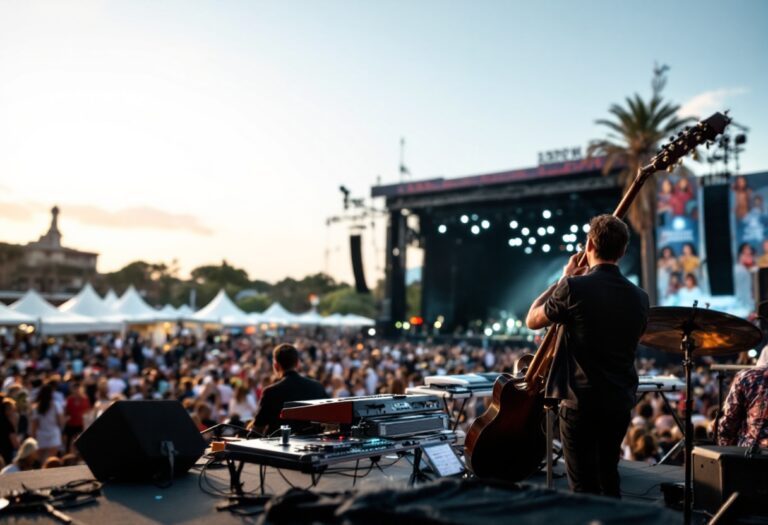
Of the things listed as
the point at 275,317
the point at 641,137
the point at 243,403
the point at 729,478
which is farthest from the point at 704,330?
the point at 275,317

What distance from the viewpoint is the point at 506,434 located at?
154 inches

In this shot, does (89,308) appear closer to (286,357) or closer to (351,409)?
(286,357)

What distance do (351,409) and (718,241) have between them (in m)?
24.2

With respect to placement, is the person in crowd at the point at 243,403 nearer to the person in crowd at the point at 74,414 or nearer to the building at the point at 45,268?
the person in crowd at the point at 74,414

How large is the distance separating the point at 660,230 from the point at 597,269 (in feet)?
81.4

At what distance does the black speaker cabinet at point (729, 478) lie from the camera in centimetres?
339

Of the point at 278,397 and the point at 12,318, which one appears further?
the point at 12,318

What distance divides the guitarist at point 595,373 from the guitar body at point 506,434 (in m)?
0.60

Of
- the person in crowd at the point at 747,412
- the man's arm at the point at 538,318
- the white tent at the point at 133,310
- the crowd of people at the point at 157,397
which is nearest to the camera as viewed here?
the man's arm at the point at 538,318

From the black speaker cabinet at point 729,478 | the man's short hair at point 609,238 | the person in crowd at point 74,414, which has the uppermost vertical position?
the man's short hair at point 609,238

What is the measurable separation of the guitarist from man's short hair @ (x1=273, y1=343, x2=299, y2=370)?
3188mm

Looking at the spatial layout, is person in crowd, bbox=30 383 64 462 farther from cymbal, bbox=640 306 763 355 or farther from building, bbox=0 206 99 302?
building, bbox=0 206 99 302

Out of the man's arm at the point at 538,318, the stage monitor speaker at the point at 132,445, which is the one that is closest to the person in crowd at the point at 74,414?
the stage monitor speaker at the point at 132,445

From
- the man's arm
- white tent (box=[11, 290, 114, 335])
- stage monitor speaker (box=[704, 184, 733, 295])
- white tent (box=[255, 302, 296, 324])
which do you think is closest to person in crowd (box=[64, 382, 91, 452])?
the man's arm
